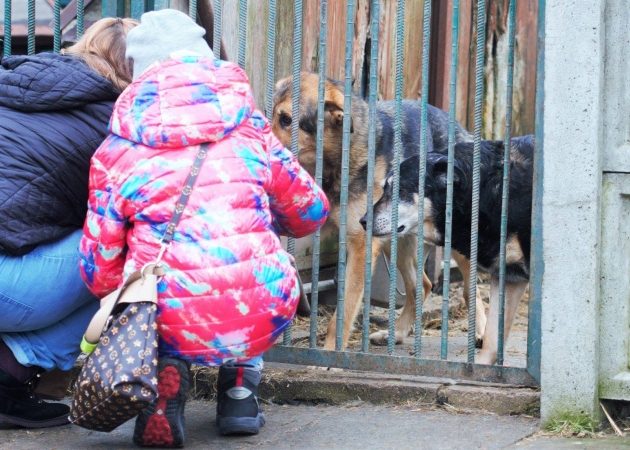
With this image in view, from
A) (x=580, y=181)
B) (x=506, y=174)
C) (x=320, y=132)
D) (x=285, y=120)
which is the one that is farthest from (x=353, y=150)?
(x=580, y=181)

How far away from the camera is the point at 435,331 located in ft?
20.7

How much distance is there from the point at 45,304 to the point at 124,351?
23.8 inches

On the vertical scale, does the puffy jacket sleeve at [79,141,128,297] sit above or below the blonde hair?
below

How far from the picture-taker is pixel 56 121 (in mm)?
3574

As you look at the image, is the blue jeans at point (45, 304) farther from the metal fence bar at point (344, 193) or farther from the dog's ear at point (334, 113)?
the dog's ear at point (334, 113)

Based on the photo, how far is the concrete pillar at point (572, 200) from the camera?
11.7 ft

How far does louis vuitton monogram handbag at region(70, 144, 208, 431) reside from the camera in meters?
3.06

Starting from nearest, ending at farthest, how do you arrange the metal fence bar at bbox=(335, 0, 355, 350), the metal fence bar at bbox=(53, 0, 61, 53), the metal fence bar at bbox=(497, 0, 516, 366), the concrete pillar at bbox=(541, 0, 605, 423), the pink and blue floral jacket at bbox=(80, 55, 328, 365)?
the pink and blue floral jacket at bbox=(80, 55, 328, 365)
the concrete pillar at bbox=(541, 0, 605, 423)
the metal fence bar at bbox=(497, 0, 516, 366)
the metal fence bar at bbox=(335, 0, 355, 350)
the metal fence bar at bbox=(53, 0, 61, 53)

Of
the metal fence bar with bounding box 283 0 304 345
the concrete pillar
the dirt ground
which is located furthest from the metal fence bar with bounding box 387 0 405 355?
the dirt ground

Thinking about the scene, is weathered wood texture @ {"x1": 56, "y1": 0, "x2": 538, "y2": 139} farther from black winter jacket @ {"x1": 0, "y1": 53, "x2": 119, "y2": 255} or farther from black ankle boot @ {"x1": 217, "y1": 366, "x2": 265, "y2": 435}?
black ankle boot @ {"x1": 217, "y1": 366, "x2": 265, "y2": 435}

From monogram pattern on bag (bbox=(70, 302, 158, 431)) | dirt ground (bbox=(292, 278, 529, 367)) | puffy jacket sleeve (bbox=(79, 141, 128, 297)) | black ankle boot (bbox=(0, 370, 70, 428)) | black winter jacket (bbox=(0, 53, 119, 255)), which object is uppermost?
black winter jacket (bbox=(0, 53, 119, 255))

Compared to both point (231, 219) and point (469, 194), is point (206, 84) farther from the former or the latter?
point (469, 194)

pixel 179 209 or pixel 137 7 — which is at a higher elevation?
pixel 137 7

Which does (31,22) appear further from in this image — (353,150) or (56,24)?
(353,150)
